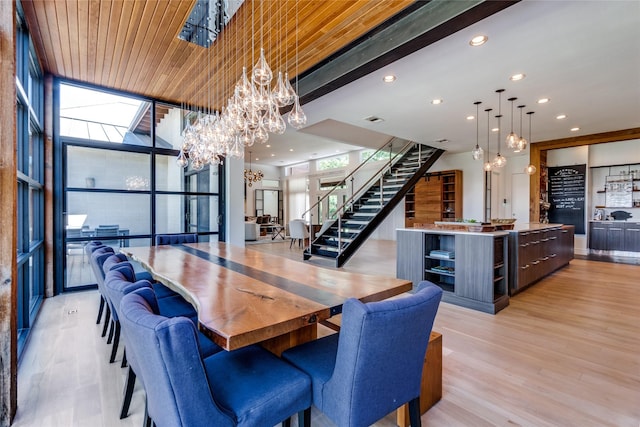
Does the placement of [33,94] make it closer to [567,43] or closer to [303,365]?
[303,365]

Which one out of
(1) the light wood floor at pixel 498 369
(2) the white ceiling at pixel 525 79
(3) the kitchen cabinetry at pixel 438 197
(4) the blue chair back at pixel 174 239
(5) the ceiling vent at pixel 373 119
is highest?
(5) the ceiling vent at pixel 373 119

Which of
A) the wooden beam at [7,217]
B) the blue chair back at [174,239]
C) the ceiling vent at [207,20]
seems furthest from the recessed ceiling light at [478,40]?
the blue chair back at [174,239]

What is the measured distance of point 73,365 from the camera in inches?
94.6

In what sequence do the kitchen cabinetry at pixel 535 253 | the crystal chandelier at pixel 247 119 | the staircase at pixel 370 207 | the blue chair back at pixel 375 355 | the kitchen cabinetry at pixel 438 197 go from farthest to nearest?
the kitchen cabinetry at pixel 438 197, the staircase at pixel 370 207, the kitchen cabinetry at pixel 535 253, the crystal chandelier at pixel 247 119, the blue chair back at pixel 375 355

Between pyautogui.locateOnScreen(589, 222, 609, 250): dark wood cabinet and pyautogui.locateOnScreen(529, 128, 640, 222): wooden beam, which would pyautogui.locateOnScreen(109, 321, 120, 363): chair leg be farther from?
pyautogui.locateOnScreen(589, 222, 609, 250): dark wood cabinet

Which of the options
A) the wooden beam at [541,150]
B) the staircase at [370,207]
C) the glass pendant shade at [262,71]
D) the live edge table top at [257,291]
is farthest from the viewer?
the wooden beam at [541,150]

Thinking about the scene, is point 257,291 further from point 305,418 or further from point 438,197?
point 438,197

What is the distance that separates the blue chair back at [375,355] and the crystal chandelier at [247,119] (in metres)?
Answer: 2.12

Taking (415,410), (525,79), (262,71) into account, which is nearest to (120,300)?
(415,410)

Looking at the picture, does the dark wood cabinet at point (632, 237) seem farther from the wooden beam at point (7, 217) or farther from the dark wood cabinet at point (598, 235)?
the wooden beam at point (7, 217)

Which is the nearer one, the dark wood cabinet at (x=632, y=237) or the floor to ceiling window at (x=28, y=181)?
the floor to ceiling window at (x=28, y=181)

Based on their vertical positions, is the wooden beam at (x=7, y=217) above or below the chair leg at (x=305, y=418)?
above

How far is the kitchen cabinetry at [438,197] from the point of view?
30.7ft

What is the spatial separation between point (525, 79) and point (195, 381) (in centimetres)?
486
